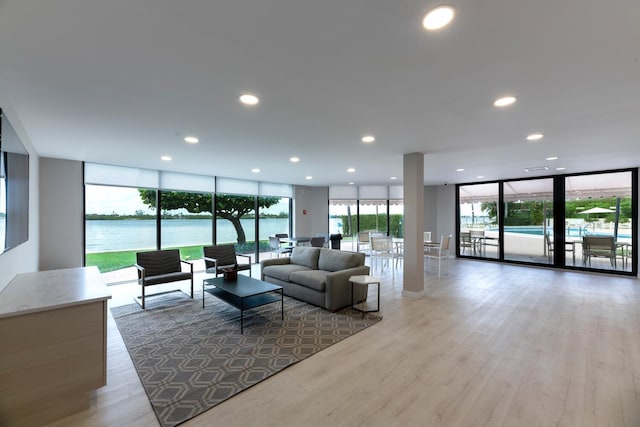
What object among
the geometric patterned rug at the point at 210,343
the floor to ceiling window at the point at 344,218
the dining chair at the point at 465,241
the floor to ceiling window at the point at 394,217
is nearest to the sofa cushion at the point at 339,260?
the geometric patterned rug at the point at 210,343

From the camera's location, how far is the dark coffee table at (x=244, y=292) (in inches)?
131

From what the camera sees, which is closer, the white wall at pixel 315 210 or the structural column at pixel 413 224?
the structural column at pixel 413 224

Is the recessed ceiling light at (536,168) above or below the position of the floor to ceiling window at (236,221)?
above

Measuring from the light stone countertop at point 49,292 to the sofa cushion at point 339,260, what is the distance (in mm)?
3174

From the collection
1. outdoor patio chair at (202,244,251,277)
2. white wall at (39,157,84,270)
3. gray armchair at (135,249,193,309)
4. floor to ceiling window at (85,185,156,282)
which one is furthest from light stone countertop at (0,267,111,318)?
floor to ceiling window at (85,185,156,282)

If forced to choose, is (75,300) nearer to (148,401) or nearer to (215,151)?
(148,401)

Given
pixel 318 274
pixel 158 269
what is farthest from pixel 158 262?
pixel 318 274

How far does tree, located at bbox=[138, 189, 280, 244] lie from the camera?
20.9 feet

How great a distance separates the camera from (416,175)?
4555mm

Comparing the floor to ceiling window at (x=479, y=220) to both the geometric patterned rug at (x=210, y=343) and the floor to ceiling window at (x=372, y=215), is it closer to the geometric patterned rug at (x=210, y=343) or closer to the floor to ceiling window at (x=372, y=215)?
the floor to ceiling window at (x=372, y=215)

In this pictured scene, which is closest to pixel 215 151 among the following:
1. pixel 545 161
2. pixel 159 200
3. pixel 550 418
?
pixel 159 200

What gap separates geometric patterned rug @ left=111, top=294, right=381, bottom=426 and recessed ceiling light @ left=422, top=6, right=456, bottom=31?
2880 mm

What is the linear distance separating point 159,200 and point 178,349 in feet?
14.6

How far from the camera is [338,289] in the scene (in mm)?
3986
